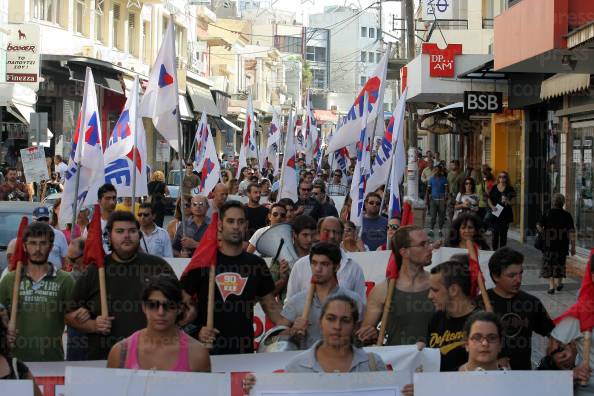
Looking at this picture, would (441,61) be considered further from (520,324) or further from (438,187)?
(520,324)

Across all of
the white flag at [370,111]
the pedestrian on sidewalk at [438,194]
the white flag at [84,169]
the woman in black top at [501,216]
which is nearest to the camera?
the white flag at [84,169]

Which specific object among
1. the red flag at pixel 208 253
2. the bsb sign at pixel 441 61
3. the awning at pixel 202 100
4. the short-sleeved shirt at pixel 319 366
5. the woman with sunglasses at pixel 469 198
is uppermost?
the awning at pixel 202 100

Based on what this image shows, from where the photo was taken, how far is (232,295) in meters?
7.21

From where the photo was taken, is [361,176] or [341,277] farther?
[361,176]

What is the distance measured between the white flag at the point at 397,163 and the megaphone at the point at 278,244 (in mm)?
2900

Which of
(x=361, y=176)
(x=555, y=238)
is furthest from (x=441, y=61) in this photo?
(x=361, y=176)

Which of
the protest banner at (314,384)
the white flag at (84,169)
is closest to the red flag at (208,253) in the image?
the protest banner at (314,384)

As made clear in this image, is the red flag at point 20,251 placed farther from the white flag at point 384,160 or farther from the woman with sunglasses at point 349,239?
the white flag at point 384,160

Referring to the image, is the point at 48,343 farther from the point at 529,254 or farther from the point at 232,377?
the point at 529,254

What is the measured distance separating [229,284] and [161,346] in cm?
163

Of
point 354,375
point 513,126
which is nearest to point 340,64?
point 513,126

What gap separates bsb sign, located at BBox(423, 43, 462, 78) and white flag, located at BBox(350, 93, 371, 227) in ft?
35.8

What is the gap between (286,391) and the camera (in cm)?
541

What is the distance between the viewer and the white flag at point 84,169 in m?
12.3
